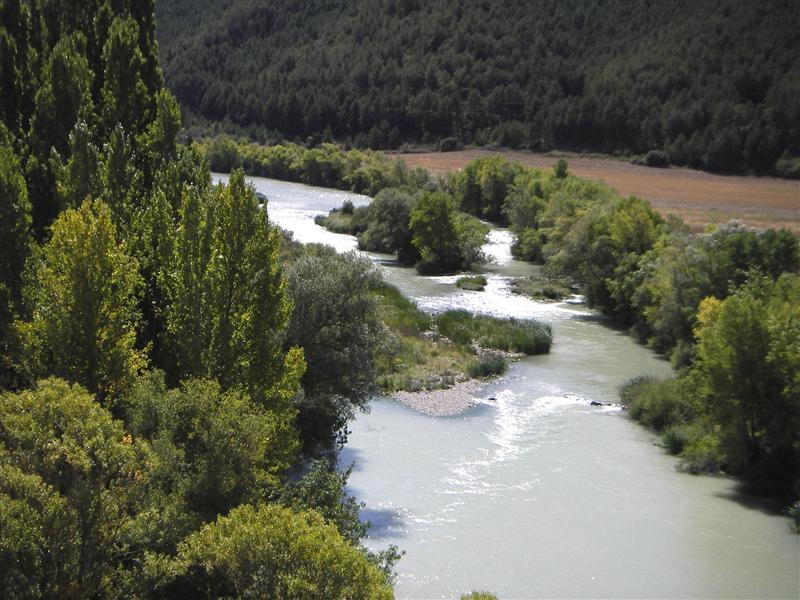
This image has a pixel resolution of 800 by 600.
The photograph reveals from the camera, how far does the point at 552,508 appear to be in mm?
24359

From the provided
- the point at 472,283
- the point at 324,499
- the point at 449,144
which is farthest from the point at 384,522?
the point at 449,144

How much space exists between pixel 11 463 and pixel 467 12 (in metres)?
162

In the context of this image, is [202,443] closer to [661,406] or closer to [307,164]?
[661,406]

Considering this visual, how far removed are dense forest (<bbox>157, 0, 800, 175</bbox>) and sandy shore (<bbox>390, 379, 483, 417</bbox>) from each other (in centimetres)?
7117

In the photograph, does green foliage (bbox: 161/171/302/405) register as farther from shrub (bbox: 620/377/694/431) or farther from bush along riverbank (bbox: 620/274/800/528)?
shrub (bbox: 620/377/694/431)

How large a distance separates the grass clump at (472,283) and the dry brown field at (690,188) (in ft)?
45.2

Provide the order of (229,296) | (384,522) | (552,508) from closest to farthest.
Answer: (229,296), (384,522), (552,508)

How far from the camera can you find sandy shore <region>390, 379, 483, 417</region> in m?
32.7

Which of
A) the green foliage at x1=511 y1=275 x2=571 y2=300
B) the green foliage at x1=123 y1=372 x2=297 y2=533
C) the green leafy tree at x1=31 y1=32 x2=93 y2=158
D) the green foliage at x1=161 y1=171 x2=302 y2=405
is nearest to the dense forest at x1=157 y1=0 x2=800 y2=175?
the green foliage at x1=511 y1=275 x2=571 y2=300

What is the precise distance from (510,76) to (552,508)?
5200 inches

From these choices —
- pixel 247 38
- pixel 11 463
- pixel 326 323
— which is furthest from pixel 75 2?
pixel 247 38

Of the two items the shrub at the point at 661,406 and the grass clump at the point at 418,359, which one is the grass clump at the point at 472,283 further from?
the shrub at the point at 661,406

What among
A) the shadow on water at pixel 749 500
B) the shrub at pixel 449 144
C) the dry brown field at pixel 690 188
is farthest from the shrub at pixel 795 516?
the shrub at pixel 449 144

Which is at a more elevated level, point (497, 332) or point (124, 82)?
point (124, 82)
